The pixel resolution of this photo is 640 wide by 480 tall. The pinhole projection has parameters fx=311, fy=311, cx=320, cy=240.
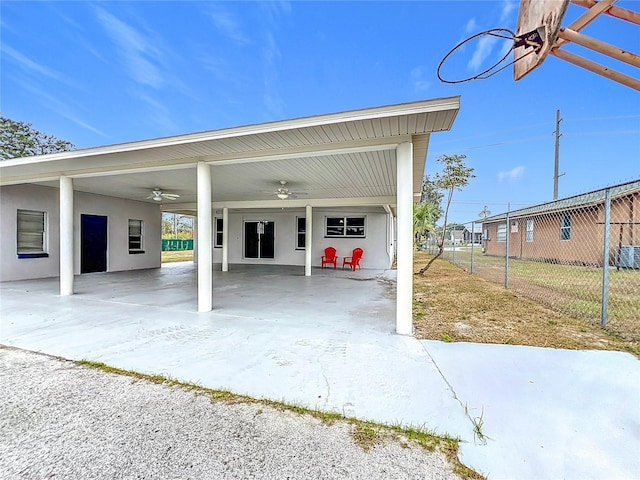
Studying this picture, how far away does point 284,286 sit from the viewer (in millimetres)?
7777

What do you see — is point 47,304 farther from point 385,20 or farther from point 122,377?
point 385,20

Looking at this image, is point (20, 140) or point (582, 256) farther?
point (20, 140)

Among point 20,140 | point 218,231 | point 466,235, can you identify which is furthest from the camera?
point 466,235

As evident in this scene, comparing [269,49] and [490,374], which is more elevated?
[269,49]

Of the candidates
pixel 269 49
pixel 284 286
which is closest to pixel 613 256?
pixel 284 286

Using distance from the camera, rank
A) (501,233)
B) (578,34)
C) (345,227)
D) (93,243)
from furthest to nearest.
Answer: (501,233) → (345,227) → (93,243) → (578,34)

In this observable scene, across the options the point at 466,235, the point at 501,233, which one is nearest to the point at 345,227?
the point at 501,233

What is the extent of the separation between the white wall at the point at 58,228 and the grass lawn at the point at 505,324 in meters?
9.68

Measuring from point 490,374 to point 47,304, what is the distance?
21.8ft

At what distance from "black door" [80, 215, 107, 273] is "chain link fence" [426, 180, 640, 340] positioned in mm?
11024

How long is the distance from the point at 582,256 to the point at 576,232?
127 centimetres

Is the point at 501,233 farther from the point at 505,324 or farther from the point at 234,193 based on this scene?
the point at 505,324

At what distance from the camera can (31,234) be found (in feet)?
27.1

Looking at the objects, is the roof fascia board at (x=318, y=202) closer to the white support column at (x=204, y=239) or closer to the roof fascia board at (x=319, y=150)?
the white support column at (x=204, y=239)
